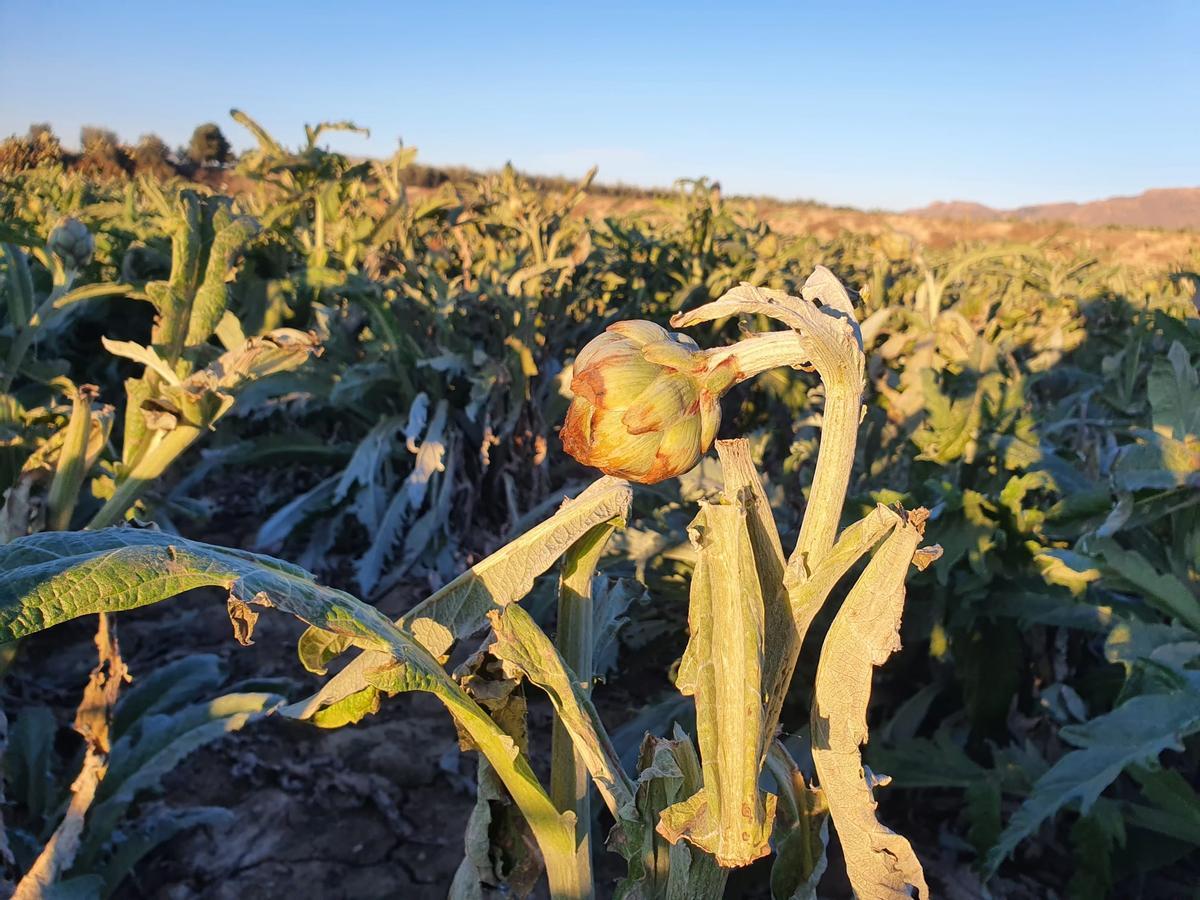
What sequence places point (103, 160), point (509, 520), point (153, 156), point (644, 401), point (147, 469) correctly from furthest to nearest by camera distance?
point (153, 156) → point (103, 160) → point (509, 520) → point (147, 469) → point (644, 401)

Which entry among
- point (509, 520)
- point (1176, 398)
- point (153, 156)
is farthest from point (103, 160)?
point (1176, 398)

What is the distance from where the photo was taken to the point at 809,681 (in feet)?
6.64

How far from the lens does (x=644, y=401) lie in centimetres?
65

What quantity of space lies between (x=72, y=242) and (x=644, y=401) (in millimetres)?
1824

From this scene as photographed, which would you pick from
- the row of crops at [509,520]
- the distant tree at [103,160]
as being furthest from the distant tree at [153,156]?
the row of crops at [509,520]

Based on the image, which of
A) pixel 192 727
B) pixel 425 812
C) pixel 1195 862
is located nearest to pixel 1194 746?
pixel 1195 862

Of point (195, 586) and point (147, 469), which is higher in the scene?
point (195, 586)

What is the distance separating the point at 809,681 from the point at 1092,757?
0.67 metres

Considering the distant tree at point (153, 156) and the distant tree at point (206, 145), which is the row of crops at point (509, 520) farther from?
the distant tree at point (206, 145)

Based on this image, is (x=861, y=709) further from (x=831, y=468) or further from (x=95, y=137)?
(x=95, y=137)

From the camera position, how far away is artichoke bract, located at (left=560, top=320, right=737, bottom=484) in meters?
0.65

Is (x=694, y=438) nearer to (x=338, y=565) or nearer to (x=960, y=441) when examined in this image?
(x=960, y=441)

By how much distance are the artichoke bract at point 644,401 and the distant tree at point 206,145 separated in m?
26.2

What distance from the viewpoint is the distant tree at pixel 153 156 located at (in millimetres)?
17891
